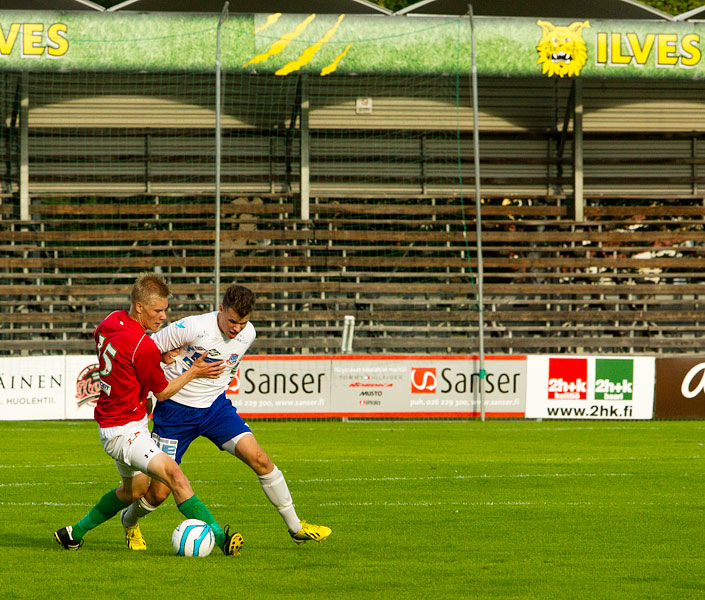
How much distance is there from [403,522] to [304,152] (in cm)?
1818

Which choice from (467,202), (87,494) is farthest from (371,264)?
(87,494)

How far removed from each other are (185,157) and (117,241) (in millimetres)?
3267

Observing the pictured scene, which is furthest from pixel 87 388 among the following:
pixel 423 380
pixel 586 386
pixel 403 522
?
pixel 403 522

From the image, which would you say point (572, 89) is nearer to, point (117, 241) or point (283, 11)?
point (283, 11)

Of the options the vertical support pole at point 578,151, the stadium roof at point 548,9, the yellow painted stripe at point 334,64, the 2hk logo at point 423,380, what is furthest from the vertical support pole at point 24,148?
the vertical support pole at point 578,151

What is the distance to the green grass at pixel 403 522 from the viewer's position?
588cm

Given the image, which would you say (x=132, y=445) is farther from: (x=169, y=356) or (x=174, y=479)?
(x=169, y=356)

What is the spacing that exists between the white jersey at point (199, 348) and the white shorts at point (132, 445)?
0.52m

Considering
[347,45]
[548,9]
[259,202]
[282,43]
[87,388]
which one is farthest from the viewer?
[548,9]

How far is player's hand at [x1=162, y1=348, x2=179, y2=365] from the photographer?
6.98 meters

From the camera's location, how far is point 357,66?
2327 centimetres

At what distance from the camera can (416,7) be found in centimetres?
2494

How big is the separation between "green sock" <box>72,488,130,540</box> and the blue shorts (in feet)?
1.52

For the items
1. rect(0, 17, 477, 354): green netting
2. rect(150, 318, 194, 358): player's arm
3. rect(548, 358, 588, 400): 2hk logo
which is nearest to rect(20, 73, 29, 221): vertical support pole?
rect(0, 17, 477, 354): green netting
